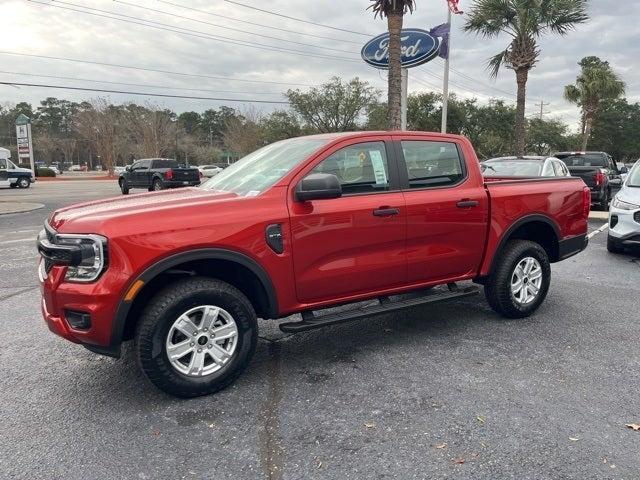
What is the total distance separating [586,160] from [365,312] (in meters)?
14.9

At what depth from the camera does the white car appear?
26.0 ft

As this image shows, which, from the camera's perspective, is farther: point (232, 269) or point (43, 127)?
point (43, 127)

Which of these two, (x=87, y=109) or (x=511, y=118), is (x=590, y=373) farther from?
(x=87, y=109)

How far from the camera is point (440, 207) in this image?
4.49m

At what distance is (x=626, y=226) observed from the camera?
26.5 ft

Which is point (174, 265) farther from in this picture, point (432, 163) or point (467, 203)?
point (467, 203)

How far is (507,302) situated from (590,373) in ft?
3.99

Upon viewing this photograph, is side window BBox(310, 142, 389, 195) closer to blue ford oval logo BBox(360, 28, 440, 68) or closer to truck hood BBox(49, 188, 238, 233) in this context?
truck hood BBox(49, 188, 238, 233)

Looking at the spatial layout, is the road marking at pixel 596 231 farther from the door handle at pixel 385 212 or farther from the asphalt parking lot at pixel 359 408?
the door handle at pixel 385 212

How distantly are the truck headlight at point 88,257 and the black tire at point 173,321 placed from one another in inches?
16.2

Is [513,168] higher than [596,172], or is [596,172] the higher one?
[513,168]

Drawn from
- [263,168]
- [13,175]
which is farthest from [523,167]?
[13,175]

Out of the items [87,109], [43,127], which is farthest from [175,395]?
[43,127]

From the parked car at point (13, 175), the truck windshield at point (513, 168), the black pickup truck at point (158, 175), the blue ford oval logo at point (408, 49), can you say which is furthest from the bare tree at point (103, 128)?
the truck windshield at point (513, 168)
